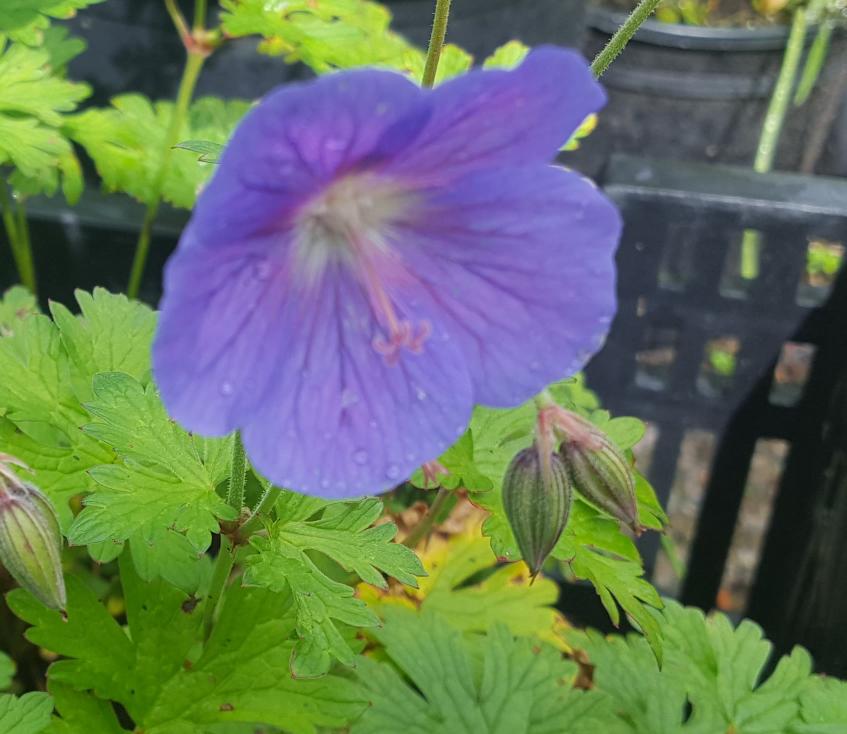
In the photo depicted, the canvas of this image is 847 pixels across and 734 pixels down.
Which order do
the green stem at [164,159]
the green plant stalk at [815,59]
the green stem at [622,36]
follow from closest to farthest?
the green stem at [622,36] < the green stem at [164,159] < the green plant stalk at [815,59]

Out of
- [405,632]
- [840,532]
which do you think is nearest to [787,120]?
[840,532]

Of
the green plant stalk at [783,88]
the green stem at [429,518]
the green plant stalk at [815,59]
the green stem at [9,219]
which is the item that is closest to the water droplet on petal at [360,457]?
the green stem at [429,518]

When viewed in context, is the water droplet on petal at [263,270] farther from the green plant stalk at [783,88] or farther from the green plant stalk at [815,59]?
the green plant stalk at [815,59]

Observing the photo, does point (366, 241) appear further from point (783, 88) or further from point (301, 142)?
point (783, 88)

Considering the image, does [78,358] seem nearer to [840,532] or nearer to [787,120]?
[840,532]

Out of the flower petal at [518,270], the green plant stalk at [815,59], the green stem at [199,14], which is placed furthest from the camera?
the green plant stalk at [815,59]

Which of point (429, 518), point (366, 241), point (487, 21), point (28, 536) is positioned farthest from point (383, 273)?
point (487, 21)
